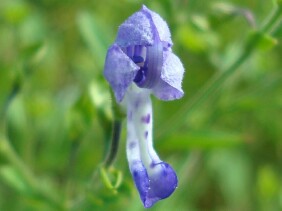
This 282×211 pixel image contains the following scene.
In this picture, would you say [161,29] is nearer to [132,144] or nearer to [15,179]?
[132,144]

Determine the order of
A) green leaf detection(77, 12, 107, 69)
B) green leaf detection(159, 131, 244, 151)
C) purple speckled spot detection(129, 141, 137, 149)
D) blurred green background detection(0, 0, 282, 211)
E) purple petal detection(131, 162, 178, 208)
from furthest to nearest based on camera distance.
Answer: green leaf detection(77, 12, 107, 69) → green leaf detection(159, 131, 244, 151) → blurred green background detection(0, 0, 282, 211) → purple speckled spot detection(129, 141, 137, 149) → purple petal detection(131, 162, 178, 208)

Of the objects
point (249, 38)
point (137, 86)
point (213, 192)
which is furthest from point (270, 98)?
point (137, 86)

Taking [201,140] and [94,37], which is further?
[94,37]

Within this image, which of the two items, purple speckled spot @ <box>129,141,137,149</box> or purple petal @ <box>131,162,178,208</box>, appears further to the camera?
purple speckled spot @ <box>129,141,137,149</box>

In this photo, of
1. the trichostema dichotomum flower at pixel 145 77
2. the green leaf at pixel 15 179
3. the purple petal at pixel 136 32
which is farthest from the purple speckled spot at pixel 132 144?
the green leaf at pixel 15 179

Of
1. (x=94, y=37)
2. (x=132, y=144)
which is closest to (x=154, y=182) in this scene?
(x=132, y=144)

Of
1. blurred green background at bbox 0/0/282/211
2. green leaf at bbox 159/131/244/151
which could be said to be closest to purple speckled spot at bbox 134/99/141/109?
blurred green background at bbox 0/0/282/211

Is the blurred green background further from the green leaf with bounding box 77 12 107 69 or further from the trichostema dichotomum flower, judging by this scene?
the trichostema dichotomum flower
